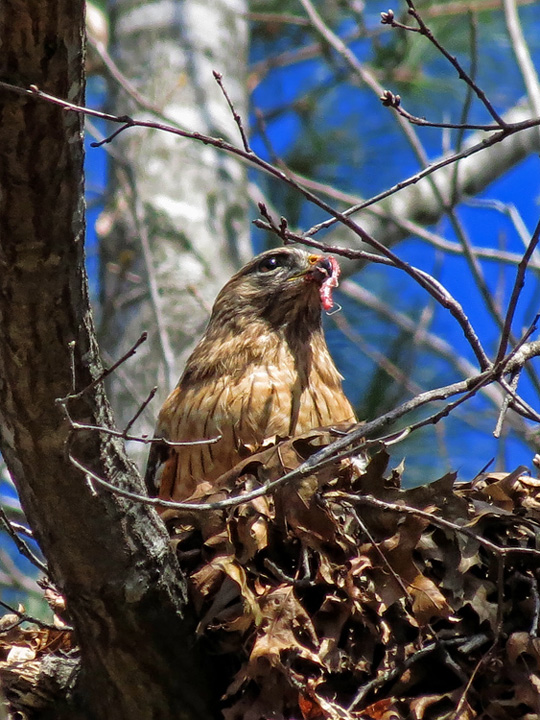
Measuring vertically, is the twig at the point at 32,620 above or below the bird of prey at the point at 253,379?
below

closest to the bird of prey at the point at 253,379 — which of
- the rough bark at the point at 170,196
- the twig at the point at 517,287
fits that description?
the rough bark at the point at 170,196

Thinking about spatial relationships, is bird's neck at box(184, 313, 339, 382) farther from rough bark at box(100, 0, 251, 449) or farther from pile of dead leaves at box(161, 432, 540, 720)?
pile of dead leaves at box(161, 432, 540, 720)

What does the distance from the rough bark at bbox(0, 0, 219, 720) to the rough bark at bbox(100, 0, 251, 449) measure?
2.50 metres

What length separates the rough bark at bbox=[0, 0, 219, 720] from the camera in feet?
8.61

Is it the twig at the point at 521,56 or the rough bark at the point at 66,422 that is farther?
the twig at the point at 521,56

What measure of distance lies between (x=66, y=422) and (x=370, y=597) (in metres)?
1.12

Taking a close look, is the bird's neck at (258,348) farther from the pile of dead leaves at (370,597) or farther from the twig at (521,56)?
the twig at (521,56)

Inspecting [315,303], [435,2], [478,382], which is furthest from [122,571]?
[435,2]

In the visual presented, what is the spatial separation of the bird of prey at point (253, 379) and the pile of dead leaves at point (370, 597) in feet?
1.71

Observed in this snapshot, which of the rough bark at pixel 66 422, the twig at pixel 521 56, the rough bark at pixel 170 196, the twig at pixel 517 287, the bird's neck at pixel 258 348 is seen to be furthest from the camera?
the rough bark at pixel 170 196

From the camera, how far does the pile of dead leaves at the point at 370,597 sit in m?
3.15

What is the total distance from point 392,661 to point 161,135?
438 cm

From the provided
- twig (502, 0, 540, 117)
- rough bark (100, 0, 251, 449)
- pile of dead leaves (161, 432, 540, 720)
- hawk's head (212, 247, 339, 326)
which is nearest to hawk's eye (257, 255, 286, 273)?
hawk's head (212, 247, 339, 326)

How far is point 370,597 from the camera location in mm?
3291
